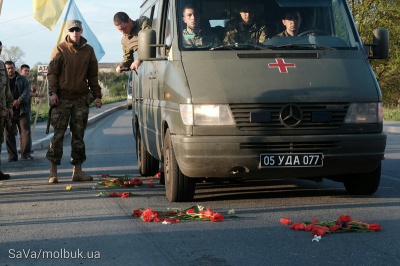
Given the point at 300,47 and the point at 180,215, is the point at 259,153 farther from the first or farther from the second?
the point at 300,47

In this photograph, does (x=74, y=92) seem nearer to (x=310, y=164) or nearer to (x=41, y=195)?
(x=41, y=195)

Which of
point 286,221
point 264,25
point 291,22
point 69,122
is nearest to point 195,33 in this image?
point 264,25

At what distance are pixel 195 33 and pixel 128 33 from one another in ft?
10.9

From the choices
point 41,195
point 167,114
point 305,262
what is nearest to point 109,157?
point 41,195

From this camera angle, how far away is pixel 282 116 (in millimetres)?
8227

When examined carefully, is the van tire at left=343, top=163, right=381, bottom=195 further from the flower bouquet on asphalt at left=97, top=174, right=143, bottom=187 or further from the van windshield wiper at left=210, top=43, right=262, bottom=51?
the flower bouquet on asphalt at left=97, top=174, right=143, bottom=187

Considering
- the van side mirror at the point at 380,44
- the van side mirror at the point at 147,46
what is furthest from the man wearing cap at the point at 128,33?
the van side mirror at the point at 380,44

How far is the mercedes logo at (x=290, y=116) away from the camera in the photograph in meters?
8.22

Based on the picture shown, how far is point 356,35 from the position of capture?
9.30m

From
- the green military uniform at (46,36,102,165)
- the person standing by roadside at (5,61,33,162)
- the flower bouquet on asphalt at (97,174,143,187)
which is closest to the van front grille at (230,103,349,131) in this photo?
the flower bouquet on asphalt at (97,174,143,187)

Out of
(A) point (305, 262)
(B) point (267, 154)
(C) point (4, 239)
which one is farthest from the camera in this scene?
(B) point (267, 154)

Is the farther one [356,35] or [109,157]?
[109,157]

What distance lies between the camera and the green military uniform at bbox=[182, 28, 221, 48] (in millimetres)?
8969

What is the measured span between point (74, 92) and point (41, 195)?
6.03 ft
